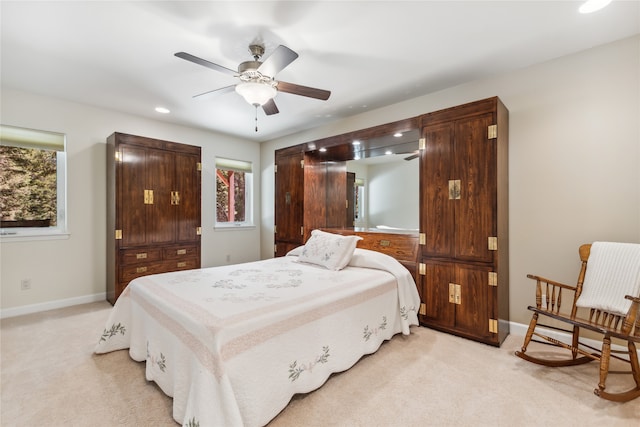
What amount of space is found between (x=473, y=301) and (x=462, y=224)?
713 millimetres

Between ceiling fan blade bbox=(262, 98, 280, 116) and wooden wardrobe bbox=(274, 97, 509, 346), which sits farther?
ceiling fan blade bbox=(262, 98, 280, 116)

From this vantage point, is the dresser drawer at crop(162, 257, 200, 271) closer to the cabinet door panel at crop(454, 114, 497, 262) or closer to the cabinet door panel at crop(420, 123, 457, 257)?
the cabinet door panel at crop(420, 123, 457, 257)

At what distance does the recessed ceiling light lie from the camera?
73.6 inches

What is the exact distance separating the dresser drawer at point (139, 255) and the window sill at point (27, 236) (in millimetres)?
754

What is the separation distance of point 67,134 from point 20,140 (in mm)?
434

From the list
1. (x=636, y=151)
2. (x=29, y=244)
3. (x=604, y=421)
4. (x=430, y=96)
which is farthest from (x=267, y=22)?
(x=29, y=244)

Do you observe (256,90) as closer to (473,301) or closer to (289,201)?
(289,201)

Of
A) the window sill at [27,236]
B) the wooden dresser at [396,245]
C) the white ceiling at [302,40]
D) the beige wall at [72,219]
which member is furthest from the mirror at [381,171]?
the window sill at [27,236]

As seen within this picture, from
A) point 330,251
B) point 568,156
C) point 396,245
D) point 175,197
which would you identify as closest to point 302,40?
point 330,251

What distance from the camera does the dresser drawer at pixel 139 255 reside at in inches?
141

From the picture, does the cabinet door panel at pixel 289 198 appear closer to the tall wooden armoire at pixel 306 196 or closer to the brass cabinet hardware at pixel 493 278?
the tall wooden armoire at pixel 306 196

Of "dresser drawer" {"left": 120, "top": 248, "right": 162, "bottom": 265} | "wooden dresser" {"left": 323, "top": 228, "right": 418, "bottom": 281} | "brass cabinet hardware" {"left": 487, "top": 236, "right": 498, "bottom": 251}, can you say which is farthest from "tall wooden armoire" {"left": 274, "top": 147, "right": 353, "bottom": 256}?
"brass cabinet hardware" {"left": 487, "top": 236, "right": 498, "bottom": 251}

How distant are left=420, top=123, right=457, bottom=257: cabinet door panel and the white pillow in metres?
0.74

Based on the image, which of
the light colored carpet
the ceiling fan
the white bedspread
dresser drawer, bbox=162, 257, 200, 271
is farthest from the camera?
dresser drawer, bbox=162, 257, 200, 271
